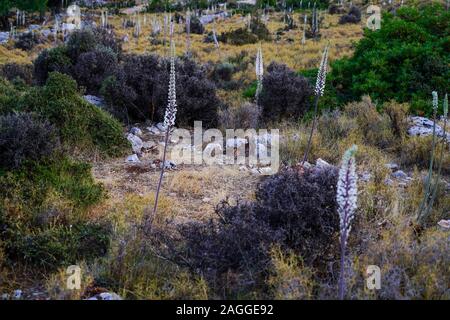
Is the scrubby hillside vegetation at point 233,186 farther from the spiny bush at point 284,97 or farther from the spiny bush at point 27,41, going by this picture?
the spiny bush at point 27,41

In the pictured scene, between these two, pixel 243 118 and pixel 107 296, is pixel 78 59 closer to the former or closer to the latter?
pixel 243 118

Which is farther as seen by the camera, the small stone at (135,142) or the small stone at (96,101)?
the small stone at (96,101)

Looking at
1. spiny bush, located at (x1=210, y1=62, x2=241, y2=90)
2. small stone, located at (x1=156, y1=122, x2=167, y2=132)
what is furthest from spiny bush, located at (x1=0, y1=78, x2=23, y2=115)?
spiny bush, located at (x1=210, y1=62, x2=241, y2=90)

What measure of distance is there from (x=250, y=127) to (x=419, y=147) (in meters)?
3.03

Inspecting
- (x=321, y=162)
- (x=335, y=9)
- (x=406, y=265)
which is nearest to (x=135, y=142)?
(x=321, y=162)

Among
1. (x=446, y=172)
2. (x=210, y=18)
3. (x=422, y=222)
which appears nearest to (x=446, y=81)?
(x=446, y=172)

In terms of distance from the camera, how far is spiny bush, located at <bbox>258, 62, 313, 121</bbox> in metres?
9.91

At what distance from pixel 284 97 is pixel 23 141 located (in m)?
5.61

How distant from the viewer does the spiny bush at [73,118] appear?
7141 mm

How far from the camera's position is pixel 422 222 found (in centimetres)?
491

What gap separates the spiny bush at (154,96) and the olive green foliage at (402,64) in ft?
10.6

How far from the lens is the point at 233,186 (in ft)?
20.7

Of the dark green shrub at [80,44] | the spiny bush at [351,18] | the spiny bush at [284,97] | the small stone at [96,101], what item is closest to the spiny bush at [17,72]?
the dark green shrub at [80,44]

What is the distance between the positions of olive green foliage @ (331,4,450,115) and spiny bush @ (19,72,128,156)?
5.49 m
